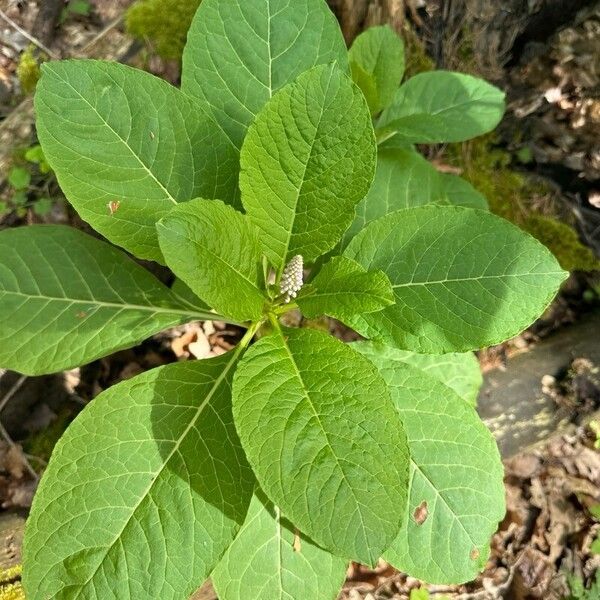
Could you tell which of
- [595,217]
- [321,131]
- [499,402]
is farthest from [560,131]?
[321,131]

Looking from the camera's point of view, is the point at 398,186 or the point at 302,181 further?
the point at 398,186

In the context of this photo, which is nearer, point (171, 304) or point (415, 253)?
point (415, 253)

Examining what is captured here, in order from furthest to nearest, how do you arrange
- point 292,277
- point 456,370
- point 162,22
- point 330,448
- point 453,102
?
1. point 162,22
2. point 453,102
3. point 456,370
4. point 292,277
5. point 330,448

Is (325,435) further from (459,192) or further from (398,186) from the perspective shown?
(459,192)

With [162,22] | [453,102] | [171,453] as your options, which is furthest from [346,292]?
[162,22]

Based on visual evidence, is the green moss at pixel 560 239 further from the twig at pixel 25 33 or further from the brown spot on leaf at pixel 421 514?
the twig at pixel 25 33

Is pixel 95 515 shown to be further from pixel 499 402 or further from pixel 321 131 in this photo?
pixel 499 402
